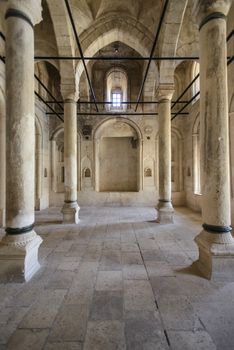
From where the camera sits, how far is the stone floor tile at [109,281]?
10.3ft

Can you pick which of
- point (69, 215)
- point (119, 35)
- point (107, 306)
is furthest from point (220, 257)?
point (119, 35)

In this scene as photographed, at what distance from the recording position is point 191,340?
2.11 meters

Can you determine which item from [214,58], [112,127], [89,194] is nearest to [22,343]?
[214,58]

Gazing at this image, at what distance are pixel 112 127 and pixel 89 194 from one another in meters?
4.88

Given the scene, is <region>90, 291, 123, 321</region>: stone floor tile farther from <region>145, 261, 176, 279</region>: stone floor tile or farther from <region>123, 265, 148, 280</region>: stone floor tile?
<region>145, 261, 176, 279</region>: stone floor tile

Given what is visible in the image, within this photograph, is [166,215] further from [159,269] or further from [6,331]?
[6,331]

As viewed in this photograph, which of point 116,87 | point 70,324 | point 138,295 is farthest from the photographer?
point 116,87

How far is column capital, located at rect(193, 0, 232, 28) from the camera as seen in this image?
3.36 meters

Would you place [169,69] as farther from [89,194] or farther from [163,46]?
[89,194]

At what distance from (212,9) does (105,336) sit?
4.95m

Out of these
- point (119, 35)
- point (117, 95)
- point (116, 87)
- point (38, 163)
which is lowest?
point (38, 163)

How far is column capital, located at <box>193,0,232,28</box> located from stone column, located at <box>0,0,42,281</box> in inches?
115

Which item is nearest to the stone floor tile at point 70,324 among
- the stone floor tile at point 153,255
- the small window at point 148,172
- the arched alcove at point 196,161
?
the stone floor tile at point 153,255

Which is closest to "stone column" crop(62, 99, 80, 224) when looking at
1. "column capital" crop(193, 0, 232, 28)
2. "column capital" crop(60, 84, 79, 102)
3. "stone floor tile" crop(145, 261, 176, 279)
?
"column capital" crop(60, 84, 79, 102)
